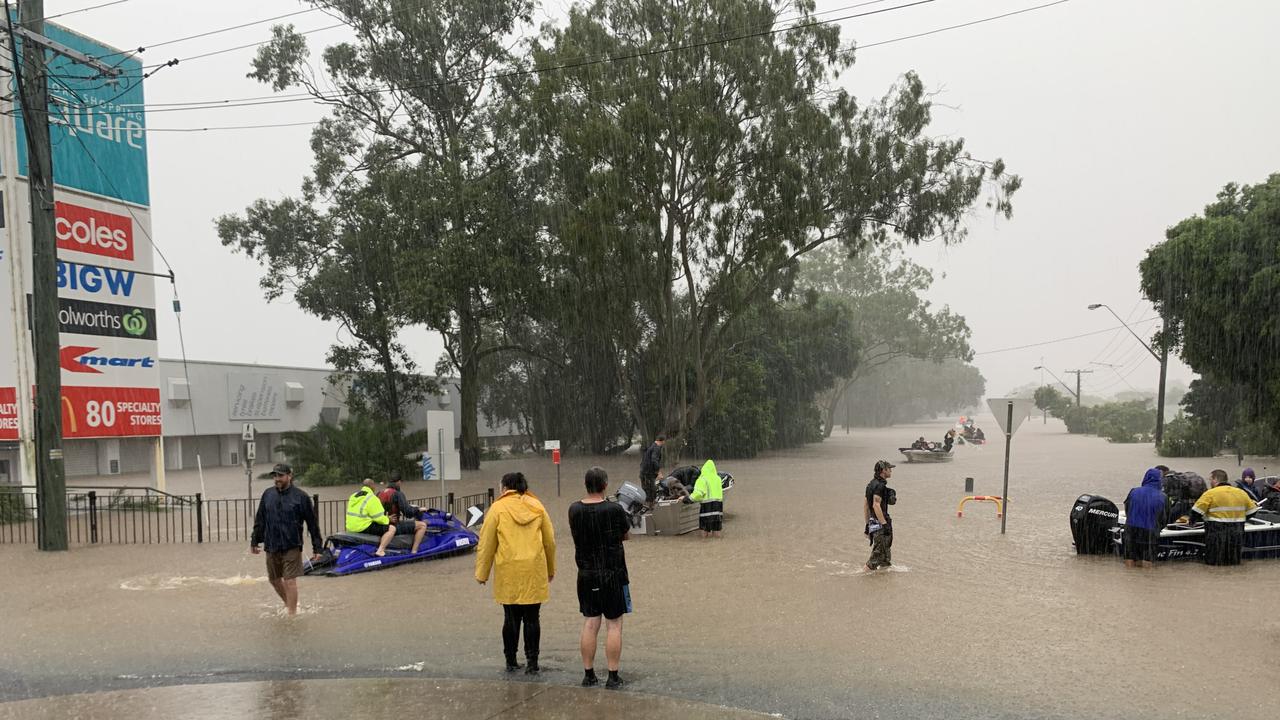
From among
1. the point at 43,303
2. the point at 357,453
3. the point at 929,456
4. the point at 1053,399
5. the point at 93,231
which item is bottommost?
the point at 1053,399

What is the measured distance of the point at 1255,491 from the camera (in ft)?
50.9

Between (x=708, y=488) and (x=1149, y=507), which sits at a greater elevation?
(x=1149, y=507)

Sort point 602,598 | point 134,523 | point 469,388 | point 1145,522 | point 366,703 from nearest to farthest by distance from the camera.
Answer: point 366,703 → point 602,598 → point 1145,522 → point 134,523 → point 469,388

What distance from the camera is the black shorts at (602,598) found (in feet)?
21.6

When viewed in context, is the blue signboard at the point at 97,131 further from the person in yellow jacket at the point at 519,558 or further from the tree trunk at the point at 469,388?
the person in yellow jacket at the point at 519,558

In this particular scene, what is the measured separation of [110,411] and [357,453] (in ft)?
36.2

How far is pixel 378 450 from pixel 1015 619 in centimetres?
2607

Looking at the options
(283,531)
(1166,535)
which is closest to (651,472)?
(1166,535)

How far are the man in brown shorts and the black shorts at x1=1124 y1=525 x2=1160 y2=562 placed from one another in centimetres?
1005

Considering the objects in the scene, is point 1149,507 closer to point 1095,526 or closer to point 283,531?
point 1095,526

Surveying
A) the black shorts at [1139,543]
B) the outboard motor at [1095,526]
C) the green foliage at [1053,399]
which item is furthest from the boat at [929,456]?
the green foliage at [1053,399]

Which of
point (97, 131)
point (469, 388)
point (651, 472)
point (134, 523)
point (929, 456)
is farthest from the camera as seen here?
point (929, 456)

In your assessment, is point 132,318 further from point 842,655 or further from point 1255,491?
point 1255,491

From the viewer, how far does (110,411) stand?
20750 millimetres
